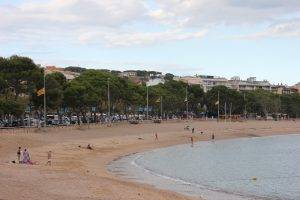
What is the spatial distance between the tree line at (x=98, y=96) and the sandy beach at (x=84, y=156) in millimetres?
8224

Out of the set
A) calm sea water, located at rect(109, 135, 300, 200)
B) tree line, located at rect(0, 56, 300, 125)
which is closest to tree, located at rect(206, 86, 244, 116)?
tree line, located at rect(0, 56, 300, 125)

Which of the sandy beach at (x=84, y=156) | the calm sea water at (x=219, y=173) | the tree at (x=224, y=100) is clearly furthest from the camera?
the tree at (x=224, y=100)

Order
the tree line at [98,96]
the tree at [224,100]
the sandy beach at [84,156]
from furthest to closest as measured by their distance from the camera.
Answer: the tree at [224,100] → the tree line at [98,96] → the sandy beach at [84,156]

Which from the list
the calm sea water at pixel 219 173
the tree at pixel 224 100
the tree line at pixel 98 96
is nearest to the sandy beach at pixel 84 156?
the calm sea water at pixel 219 173

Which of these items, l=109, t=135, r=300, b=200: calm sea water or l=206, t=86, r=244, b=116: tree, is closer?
l=109, t=135, r=300, b=200: calm sea water

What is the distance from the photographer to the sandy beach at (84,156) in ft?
81.8

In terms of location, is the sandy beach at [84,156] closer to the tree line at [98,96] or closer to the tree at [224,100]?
the tree line at [98,96]

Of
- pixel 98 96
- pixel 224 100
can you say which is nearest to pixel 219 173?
pixel 98 96

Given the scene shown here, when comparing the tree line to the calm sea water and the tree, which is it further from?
the calm sea water

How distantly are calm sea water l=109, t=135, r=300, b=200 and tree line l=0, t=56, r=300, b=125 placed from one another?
22.3 metres

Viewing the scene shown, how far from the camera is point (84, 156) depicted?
179 ft

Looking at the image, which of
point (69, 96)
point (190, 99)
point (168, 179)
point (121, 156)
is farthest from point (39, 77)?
point (190, 99)

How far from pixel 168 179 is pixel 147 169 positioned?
7.11m

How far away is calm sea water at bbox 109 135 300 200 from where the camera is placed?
115ft
